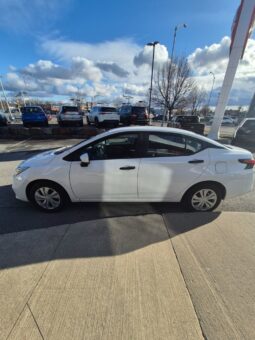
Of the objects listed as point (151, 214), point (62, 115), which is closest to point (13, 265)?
point (151, 214)

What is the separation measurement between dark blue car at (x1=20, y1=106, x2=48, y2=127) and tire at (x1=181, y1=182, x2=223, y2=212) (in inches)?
594

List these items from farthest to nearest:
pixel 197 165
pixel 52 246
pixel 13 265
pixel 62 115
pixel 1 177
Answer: pixel 62 115 < pixel 1 177 < pixel 197 165 < pixel 52 246 < pixel 13 265

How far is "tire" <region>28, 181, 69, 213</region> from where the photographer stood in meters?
3.85

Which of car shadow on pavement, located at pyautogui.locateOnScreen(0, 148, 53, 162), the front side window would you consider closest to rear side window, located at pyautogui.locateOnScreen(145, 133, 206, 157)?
the front side window

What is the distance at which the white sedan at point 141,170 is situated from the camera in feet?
12.0

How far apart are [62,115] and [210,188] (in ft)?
48.5

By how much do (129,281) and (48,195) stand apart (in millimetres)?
2258

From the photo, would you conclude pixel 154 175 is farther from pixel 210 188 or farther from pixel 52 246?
pixel 52 246

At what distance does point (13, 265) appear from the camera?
2.65 metres

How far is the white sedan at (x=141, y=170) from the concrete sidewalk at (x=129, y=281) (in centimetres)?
57

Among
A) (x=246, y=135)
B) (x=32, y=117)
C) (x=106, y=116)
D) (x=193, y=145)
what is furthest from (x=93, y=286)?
(x=32, y=117)

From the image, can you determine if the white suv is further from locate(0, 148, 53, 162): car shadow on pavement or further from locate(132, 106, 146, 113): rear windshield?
locate(0, 148, 53, 162): car shadow on pavement

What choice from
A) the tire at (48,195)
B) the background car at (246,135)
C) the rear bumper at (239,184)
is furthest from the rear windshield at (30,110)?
the rear bumper at (239,184)

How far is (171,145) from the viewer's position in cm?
Result: 373
